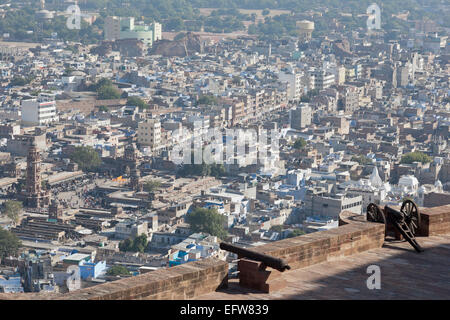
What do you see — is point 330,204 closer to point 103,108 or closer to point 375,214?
point 375,214

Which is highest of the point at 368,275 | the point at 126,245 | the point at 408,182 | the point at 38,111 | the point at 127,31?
the point at 368,275

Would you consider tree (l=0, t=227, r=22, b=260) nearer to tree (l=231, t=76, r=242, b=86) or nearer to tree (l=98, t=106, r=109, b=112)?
tree (l=98, t=106, r=109, b=112)

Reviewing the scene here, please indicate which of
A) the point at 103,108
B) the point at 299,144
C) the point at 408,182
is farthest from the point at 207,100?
the point at 408,182

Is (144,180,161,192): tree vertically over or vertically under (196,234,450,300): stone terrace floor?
under

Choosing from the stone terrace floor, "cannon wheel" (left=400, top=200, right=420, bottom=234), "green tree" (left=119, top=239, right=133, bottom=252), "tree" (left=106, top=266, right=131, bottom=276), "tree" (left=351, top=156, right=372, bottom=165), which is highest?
"cannon wheel" (left=400, top=200, right=420, bottom=234)

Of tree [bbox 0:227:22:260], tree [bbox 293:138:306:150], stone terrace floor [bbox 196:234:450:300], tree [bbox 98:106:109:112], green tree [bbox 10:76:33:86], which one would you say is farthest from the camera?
green tree [bbox 10:76:33:86]

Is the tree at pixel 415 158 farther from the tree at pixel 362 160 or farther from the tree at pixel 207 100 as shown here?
the tree at pixel 207 100

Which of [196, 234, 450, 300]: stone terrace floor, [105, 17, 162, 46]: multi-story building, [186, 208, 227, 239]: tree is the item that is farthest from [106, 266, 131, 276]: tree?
[105, 17, 162, 46]: multi-story building
